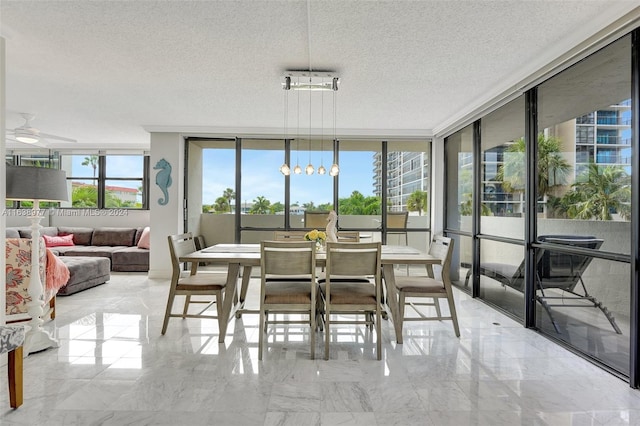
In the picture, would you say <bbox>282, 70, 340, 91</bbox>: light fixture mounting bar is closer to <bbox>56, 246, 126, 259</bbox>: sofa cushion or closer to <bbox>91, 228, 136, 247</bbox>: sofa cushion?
<bbox>56, 246, 126, 259</bbox>: sofa cushion

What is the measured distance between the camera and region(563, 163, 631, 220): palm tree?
2434 millimetres

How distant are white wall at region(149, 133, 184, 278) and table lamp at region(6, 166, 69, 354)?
285 cm

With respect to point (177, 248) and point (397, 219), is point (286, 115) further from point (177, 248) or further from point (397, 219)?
point (397, 219)

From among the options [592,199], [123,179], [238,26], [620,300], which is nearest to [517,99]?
[592,199]

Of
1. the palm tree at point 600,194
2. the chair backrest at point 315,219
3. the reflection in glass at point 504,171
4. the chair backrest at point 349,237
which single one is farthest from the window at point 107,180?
the palm tree at point 600,194

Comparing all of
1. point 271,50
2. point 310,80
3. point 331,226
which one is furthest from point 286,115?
point 331,226

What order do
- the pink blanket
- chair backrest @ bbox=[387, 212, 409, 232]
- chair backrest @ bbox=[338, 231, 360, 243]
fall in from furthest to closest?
1. chair backrest @ bbox=[387, 212, 409, 232]
2. chair backrest @ bbox=[338, 231, 360, 243]
3. the pink blanket

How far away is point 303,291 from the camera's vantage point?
2963mm

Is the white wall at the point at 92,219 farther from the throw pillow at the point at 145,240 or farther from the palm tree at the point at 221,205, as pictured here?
the palm tree at the point at 221,205

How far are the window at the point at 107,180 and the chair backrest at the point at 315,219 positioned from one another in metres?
3.85

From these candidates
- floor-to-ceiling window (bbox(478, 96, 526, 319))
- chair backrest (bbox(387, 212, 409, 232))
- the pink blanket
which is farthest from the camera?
chair backrest (bbox(387, 212, 409, 232))

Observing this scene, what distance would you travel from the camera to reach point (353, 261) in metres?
2.79

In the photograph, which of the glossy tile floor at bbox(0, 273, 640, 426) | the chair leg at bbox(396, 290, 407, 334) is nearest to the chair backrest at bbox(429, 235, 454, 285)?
the chair leg at bbox(396, 290, 407, 334)

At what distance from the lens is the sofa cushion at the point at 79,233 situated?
7.11 metres
